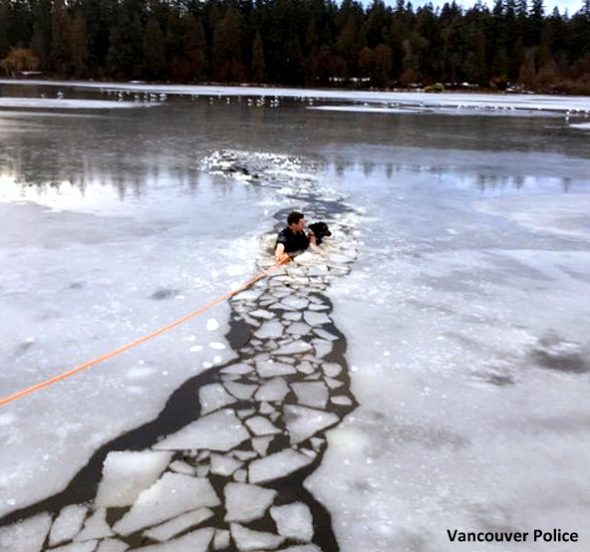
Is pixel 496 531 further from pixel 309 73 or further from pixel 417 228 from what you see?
pixel 309 73

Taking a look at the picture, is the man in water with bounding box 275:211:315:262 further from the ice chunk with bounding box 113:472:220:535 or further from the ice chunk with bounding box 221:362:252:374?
the ice chunk with bounding box 113:472:220:535

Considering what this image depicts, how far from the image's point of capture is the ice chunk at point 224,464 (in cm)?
304

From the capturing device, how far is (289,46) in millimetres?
91250

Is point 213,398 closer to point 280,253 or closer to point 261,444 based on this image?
point 261,444

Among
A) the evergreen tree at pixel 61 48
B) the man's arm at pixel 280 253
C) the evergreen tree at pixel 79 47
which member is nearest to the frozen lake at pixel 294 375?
the man's arm at pixel 280 253

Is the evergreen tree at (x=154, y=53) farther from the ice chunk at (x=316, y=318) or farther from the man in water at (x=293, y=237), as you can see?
the ice chunk at (x=316, y=318)

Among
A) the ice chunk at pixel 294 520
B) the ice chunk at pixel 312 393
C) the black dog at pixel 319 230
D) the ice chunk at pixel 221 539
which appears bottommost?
the ice chunk at pixel 294 520

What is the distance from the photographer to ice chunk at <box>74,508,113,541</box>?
2564 mm

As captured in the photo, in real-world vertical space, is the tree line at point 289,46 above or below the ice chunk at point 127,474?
above

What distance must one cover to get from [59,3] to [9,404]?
117 meters

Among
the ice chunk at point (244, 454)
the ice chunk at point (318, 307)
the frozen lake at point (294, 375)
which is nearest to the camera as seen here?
the frozen lake at point (294, 375)

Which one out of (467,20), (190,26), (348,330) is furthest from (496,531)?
(467,20)

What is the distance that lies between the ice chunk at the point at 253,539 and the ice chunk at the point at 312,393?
3.74 feet

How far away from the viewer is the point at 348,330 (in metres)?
4.79
